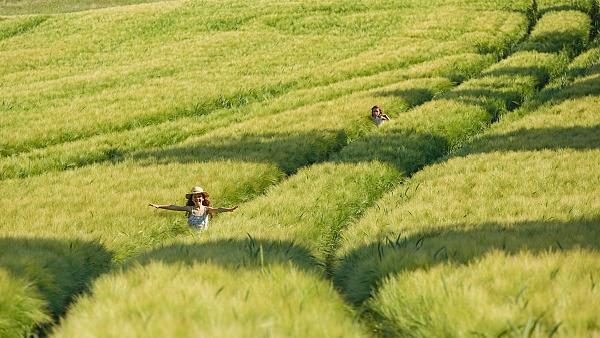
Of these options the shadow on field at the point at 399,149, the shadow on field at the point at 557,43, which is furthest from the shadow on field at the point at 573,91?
the shadow on field at the point at 557,43

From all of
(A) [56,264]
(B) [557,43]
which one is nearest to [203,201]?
(A) [56,264]

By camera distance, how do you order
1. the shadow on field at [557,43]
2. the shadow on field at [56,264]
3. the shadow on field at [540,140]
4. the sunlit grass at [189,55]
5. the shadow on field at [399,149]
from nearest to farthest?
the shadow on field at [56,264] → the shadow on field at [540,140] → the shadow on field at [399,149] → the sunlit grass at [189,55] → the shadow on field at [557,43]

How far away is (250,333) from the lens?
165 inches

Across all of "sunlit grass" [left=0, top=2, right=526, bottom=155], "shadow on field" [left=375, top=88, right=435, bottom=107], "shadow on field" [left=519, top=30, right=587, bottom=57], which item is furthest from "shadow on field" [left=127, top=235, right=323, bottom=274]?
"shadow on field" [left=519, top=30, right=587, bottom=57]

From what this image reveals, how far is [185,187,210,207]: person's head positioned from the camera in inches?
462

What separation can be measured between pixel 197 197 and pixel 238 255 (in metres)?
5.10

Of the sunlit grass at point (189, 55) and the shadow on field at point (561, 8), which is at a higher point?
the shadow on field at point (561, 8)

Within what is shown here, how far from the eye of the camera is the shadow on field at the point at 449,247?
621 centimetres

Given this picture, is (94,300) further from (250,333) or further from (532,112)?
(532,112)

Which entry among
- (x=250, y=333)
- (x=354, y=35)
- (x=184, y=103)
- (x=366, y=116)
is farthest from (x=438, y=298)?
(x=354, y=35)

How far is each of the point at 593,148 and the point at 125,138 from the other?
15.7 m

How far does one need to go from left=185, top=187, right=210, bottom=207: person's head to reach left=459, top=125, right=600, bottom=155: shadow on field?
7.47 metres

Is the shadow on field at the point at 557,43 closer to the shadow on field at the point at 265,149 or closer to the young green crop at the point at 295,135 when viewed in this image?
the young green crop at the point at 295,135

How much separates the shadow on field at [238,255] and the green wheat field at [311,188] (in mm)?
54
